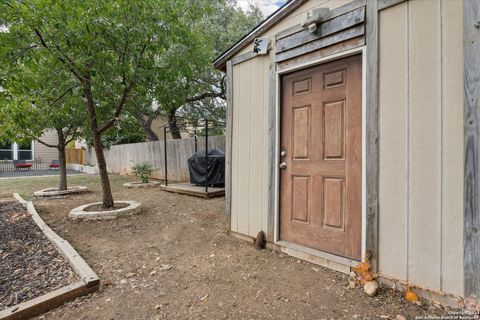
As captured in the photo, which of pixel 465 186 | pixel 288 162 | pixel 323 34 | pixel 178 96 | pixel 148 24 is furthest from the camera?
pixel 178 96

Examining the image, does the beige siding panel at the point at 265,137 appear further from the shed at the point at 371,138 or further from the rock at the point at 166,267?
the rock at the point at 166,267

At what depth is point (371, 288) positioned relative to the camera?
217 cm

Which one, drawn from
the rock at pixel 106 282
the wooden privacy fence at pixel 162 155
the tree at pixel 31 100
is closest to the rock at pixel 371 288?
the rock at pixel 106 282

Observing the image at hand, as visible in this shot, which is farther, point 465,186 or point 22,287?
point 22,287

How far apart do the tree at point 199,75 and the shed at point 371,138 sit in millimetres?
2209

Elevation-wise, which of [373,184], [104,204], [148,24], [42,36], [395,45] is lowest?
[104,204]

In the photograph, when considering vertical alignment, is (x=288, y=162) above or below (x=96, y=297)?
above

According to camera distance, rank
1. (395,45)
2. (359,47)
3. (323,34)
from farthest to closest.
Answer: (323,34)
(359,47)
(395,45)

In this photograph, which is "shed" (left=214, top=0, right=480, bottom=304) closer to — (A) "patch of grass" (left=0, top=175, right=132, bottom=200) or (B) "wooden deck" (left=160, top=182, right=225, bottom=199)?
(B) "wooden deck" (left=160, top=182, right=225, bottom=199)

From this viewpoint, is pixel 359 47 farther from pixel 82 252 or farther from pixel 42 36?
pixel 42 36

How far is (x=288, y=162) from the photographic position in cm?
306

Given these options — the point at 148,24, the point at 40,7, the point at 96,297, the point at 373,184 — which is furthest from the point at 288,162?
the point at 40,7

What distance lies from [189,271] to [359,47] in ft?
9.16

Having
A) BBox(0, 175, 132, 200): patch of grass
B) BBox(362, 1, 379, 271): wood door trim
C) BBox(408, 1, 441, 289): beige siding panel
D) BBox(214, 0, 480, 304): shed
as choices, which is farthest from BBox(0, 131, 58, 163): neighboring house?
BBox(408, 1, 441, 289): beige siding panel
